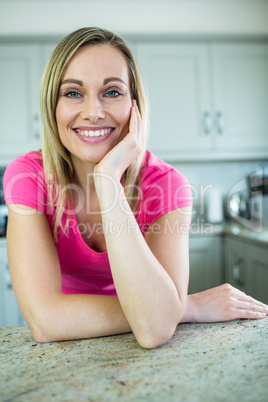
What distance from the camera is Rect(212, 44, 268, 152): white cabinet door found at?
2.72 m

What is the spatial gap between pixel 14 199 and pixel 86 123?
0.28m

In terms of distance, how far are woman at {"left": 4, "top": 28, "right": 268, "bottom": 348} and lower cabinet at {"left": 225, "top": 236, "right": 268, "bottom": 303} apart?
129cm

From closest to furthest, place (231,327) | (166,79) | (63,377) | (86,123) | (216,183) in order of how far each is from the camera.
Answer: (63,377), (231,327), (86,123), (166,79), (216,183)

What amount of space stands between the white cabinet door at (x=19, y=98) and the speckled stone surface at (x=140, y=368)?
2.06 metres

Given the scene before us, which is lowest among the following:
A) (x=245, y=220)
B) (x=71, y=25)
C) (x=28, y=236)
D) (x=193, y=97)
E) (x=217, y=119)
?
(x=245, y=220)

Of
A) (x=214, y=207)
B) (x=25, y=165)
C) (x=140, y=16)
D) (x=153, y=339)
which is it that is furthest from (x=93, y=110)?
(x=140, y=16)

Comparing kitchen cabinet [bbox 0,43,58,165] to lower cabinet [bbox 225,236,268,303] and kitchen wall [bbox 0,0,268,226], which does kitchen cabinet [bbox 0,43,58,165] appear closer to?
kitchen wall [bbox 0,0,268,226]

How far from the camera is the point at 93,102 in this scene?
0.95 m

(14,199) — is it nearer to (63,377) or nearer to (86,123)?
(86,123)

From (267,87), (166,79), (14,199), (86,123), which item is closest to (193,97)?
(166,79)

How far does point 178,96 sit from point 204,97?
199 mm

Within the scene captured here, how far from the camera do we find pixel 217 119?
2.72 meters

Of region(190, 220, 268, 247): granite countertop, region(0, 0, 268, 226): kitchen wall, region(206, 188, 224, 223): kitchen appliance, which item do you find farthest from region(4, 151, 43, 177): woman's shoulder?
region(206, 188, 224, 223): kitchen appliance

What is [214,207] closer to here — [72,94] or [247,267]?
[247,267]
